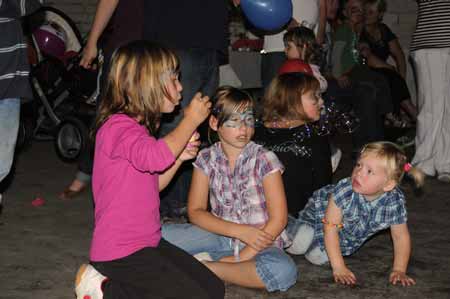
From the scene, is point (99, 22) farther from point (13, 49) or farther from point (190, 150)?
point (190, 150)

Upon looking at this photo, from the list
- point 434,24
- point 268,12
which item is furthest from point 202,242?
point 434,24

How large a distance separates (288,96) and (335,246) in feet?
3.27

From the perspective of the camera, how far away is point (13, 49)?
3.79m

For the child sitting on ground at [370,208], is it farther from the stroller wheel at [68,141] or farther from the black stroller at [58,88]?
the stroller wheel at [68,141]

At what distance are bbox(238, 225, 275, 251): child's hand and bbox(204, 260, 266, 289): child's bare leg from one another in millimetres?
88

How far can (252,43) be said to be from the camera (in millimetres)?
9289

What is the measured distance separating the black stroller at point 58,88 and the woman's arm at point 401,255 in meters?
3.47

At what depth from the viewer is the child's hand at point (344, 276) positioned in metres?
3.89

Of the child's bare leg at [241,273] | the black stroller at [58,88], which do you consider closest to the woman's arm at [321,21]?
the black stroller at [58,88]

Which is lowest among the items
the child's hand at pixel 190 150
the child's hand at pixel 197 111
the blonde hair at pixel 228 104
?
the child's hand at pixel 190 150

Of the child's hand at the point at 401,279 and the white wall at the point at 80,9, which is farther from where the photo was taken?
the white wall at the point at 80,9

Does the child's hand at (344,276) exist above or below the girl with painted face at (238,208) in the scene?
below

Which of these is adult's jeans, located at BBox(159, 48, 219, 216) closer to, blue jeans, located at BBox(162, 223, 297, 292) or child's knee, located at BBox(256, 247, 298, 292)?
blue jeans, located at BBox(162, 223, 297, 292)

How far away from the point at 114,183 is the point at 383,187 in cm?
142
